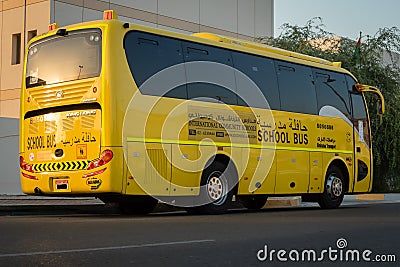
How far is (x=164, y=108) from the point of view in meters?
14.6

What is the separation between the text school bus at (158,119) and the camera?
1402 centimetres

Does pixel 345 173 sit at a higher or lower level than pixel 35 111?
lower

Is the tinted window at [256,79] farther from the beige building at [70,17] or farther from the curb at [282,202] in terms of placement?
the beige building at [70,17]

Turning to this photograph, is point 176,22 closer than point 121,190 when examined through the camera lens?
No

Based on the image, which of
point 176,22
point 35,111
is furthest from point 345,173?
Answer: point 176,22

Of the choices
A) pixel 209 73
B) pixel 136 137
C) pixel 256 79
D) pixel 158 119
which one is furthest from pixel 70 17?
pixel 136 137

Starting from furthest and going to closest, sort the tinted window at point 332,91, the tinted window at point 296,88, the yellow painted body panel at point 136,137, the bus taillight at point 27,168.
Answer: the tinted window at point 332,91 → the tinted window at point 296,88 → the bus taillight at point 27,168 → the yellow painted body panel at point 136,137

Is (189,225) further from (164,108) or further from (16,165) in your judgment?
(16,165)

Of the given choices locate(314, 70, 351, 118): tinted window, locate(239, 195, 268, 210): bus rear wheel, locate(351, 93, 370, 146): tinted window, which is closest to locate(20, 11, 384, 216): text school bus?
locate(314, 70, 351, 118): tinted window

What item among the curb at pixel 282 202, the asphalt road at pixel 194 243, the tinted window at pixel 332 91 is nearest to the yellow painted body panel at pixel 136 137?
the asphalt road at pixel 194 243

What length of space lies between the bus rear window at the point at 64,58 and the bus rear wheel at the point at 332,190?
7.61m

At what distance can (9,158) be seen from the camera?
23.9m

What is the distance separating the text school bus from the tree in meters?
12.3

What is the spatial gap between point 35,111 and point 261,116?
5052mm
